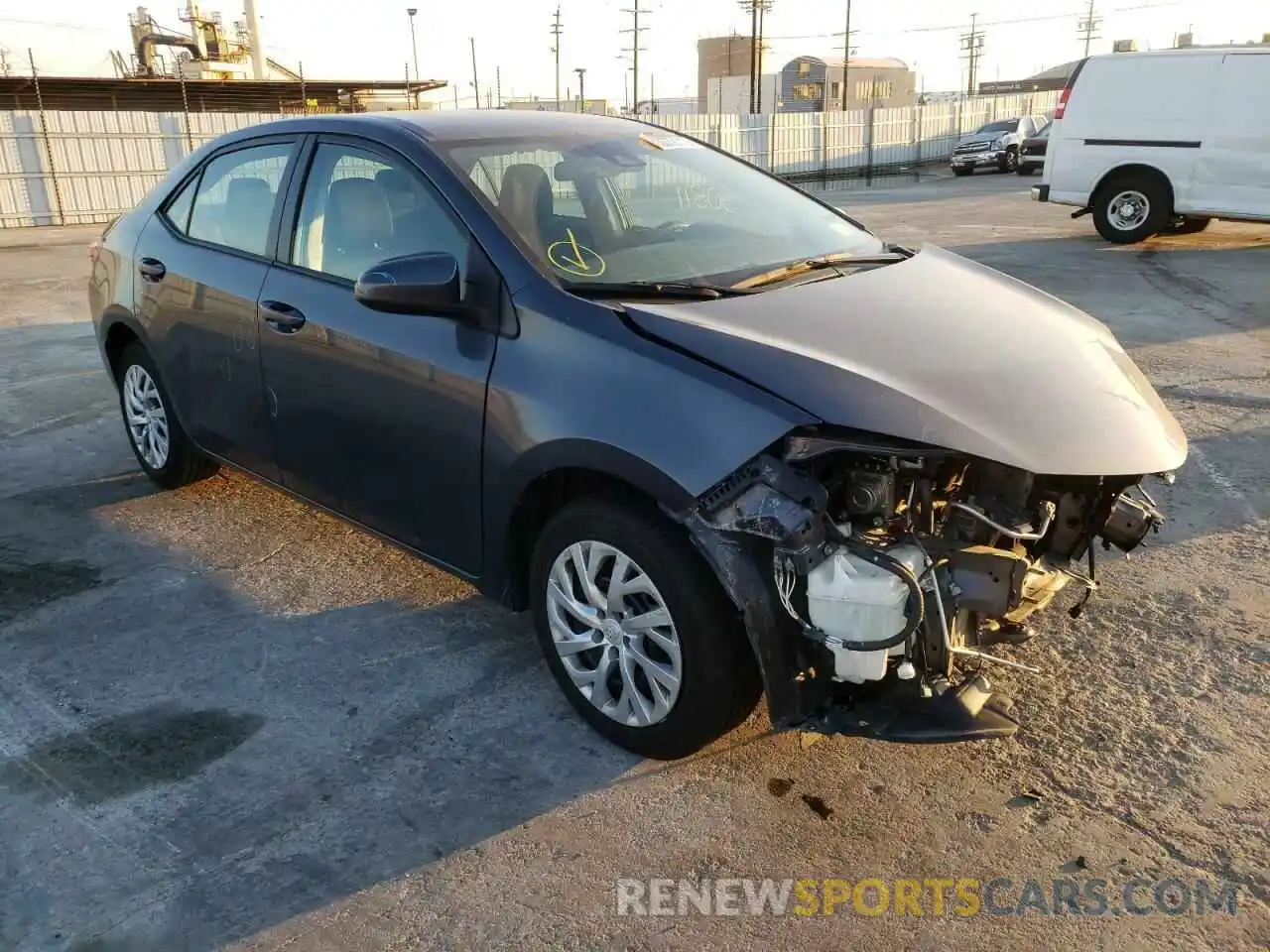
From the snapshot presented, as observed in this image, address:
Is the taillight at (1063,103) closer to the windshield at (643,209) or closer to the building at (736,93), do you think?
the windshield at (643,209)

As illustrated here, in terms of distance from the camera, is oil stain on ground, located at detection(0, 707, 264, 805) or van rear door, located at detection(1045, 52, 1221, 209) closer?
oil stain on ground, located at detection(0, 707, 264, 805)

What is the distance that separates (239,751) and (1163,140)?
12681mm

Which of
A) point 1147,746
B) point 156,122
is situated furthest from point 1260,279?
point 156,122

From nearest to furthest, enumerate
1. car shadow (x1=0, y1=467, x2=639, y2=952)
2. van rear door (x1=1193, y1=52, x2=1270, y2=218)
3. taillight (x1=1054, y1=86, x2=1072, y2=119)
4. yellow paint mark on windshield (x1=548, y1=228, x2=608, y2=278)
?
car shadow (x1=0, y1=467, x2=639, y2=952) → yellow paint mark on windshield (x1=548, y1=228, x2=608, y2=278) → van rear door (x1=1193, y1=52, x2=1270, y2=218) → taillight (x1=1054, y1=86, x2=1072, y2=119)

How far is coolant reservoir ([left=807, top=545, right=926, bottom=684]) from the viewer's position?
7.80ft

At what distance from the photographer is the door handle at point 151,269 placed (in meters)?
4.39

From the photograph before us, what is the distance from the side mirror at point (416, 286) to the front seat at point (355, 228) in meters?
0.41

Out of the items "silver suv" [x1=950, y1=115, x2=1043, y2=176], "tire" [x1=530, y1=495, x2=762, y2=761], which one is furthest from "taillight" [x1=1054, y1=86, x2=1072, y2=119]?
"silver suv" [x1=950, y1=115, x2=1043, y2=176]

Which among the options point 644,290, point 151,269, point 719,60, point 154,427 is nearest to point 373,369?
point 644,290

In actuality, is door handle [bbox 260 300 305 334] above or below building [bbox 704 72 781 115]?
below

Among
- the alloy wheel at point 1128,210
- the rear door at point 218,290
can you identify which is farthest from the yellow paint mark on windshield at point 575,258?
the alloy wheel at point 1128,210

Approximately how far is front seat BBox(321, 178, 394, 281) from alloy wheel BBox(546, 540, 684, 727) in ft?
4.18

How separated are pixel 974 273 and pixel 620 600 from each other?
179 cm

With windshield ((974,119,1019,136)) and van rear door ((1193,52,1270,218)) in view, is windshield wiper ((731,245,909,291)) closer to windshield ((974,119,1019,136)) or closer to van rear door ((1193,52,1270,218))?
van rear door ((1193,52,1270,218))
